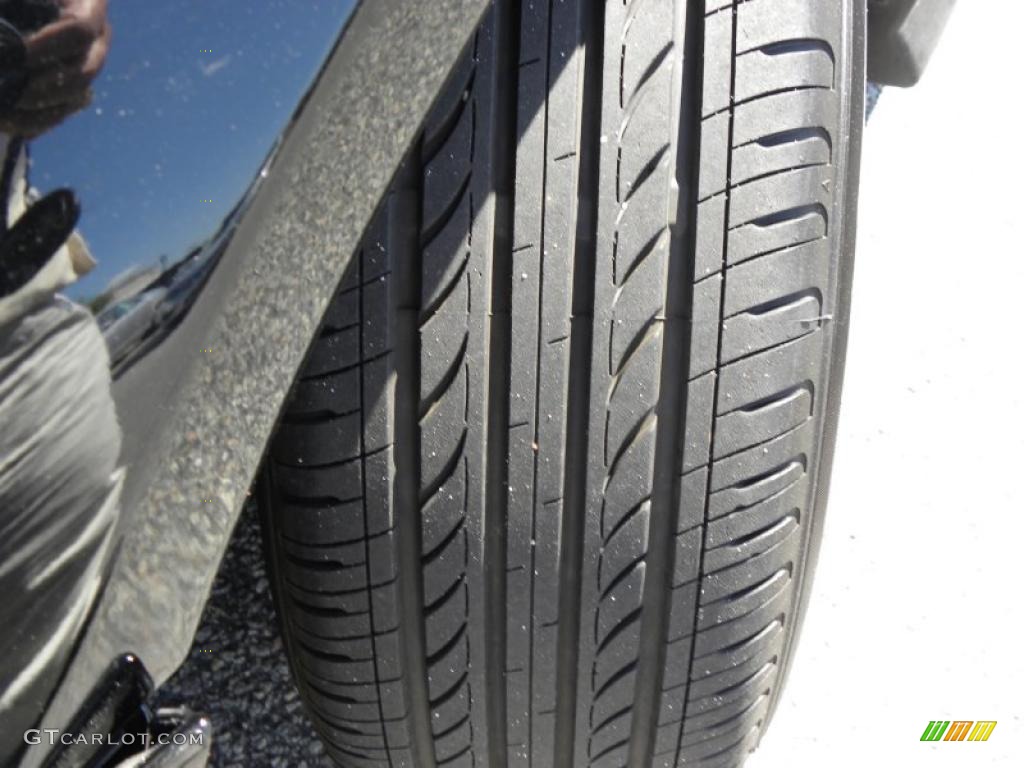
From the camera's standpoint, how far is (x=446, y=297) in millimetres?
998

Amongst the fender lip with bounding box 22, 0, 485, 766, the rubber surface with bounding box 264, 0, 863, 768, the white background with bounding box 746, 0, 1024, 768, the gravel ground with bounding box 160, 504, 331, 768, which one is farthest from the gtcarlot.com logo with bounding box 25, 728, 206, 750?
the white background with bounding box 746, 0, 1024, 768

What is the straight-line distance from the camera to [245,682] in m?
1.63

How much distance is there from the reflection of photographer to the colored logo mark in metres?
1.43

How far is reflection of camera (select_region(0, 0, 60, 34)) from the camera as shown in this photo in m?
0.56

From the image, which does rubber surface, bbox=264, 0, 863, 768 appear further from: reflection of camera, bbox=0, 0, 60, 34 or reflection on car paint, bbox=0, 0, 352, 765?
reflection of camera, bbox=0, 0, 60, 34

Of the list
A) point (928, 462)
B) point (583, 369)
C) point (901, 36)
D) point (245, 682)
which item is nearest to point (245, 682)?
point (245, 682)

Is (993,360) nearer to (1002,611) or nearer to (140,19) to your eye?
(1002,611)

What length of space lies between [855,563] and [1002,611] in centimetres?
25

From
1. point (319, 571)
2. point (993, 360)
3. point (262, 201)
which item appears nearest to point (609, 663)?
point (319, 571)

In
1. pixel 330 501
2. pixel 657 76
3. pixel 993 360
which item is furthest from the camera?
pixel 993 360

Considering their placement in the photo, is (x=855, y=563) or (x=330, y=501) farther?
Answer: (x=855, y=563)

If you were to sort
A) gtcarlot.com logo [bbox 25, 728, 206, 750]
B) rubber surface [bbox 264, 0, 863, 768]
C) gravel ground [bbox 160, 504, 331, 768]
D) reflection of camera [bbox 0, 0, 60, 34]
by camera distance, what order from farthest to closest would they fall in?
gravel ground [bbox 160, 504, 331, 768] → rubber surface [bbox 264, 0, 863, 768] → gtcarlot.com logo [bbox 25, 728, 206, 750] → reflection of camera [bbox 0, 0, 60, 34]

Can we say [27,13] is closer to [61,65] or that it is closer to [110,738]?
[61,65]

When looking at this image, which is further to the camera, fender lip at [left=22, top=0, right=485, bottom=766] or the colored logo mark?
the colored logo mark
